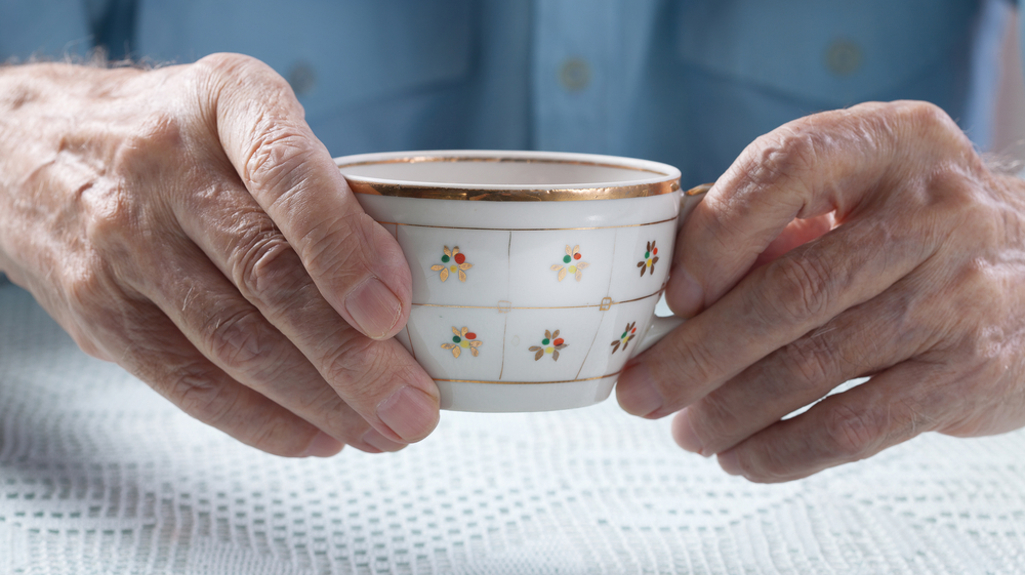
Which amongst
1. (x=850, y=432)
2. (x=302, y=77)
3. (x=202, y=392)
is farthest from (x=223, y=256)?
(x=302, y=77)

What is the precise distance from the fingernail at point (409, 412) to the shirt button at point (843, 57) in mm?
1150

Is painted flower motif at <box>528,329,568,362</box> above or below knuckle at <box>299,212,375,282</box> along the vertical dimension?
below

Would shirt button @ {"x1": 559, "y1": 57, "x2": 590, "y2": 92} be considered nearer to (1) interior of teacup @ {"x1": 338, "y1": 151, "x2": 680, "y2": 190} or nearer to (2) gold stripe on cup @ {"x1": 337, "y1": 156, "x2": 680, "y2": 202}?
(1) interior of teacup @ {"x1": 338, "y1": 151, "x2": 680, "y2": 190}

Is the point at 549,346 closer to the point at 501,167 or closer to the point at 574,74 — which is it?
the point at 501,167

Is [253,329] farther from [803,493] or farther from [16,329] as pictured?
[16,329]

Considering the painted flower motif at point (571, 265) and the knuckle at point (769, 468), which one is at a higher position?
the painted flower motif at point (571, 265)

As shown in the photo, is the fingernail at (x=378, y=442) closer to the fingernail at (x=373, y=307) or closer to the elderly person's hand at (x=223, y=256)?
the elderly person's hand at (x=223, y=256)

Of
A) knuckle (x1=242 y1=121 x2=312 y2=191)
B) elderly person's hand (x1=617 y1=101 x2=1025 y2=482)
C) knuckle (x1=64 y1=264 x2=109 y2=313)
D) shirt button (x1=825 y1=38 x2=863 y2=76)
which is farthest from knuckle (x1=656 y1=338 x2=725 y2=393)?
shirt button (x1=825 y1=38 x2=863 y2=76)

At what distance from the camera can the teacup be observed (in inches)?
18.6

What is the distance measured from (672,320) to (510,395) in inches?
6.7

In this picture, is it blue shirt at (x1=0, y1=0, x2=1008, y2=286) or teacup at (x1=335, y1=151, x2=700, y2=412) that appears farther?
blue shirt at (x1=0, y1=0, x2=1008, y2=286)

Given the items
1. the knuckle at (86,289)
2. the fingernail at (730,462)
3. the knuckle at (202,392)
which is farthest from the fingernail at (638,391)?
the knuckle at (86,289)

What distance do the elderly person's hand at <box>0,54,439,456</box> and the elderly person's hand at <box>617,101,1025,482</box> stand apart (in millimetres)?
234

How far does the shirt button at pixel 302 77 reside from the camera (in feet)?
4.64
